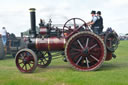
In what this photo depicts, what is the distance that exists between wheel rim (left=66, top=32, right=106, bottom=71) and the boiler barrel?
42 centimetres

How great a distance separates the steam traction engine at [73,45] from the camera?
7543 millimetres

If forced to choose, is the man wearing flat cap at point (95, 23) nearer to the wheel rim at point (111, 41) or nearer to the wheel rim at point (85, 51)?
the wheel rim at point (111, 41)

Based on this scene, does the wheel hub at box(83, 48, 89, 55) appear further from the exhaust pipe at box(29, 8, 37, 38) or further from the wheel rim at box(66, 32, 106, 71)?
the exhaust pipe at box(29, 8, 37, 38)

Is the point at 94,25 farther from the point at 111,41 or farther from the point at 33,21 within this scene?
the point at 33,21

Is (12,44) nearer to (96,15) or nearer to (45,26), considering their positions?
(45,26)

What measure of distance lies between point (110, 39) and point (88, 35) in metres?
0.98

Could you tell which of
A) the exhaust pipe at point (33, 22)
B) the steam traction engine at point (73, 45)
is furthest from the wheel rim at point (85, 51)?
the exhaust pipe at point (33, 22)

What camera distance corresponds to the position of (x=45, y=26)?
827 cm

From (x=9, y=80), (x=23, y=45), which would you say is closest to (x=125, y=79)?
(x=9, y=80)

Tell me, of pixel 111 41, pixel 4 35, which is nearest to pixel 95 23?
pixel 111 41

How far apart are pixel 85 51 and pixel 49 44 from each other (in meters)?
1.41

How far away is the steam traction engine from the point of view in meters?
7.54

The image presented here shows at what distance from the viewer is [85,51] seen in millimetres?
7570

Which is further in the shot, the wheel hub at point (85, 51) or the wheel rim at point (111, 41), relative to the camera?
the wheel rim at point (111, 41)
